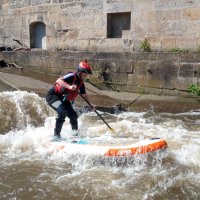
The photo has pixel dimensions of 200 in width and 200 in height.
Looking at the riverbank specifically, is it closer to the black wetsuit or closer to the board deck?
the black wetsuit

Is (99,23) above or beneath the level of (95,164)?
above

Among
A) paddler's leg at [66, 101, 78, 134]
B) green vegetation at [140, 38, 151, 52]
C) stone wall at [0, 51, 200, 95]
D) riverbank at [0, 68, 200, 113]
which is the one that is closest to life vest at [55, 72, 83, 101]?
paddler's leg at [66, 101, 78, 134]

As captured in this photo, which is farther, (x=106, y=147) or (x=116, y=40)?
(x=116, y=40)

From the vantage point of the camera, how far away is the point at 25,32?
499 inches

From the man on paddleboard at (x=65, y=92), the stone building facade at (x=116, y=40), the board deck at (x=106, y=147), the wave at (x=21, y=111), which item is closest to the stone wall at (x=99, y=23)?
the stone building facade at (x=116, y=40)

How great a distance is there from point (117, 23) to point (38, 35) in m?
3.37

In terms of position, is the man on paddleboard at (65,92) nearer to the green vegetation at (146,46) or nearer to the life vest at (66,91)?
the life vest at (66,91)

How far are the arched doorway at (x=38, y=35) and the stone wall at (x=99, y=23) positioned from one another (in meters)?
0.15

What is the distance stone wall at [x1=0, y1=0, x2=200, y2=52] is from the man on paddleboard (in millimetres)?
4208

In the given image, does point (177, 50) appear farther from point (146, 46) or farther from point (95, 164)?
point (95, 164)

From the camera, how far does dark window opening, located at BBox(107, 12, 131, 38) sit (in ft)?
33.6

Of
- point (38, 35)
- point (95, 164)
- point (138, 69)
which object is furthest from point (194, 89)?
point (38, 35)

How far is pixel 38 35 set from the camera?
1255 cm

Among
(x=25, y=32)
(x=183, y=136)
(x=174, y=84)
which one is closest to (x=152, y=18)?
(x=174, y=84)
